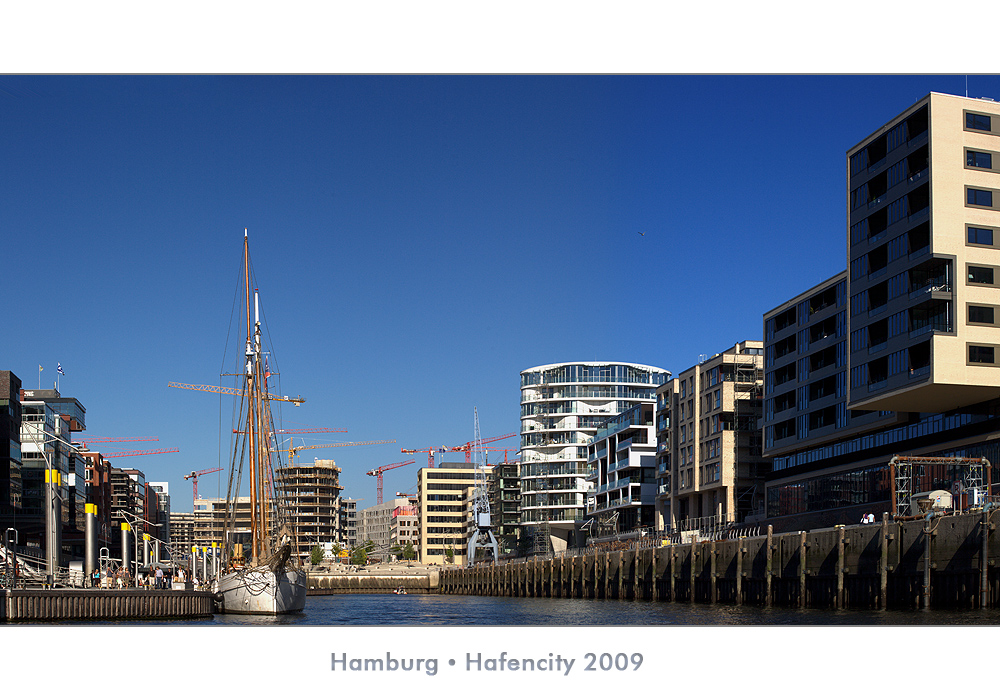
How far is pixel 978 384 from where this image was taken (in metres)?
68.2

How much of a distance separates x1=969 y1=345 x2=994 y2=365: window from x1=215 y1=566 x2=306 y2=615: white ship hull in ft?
151

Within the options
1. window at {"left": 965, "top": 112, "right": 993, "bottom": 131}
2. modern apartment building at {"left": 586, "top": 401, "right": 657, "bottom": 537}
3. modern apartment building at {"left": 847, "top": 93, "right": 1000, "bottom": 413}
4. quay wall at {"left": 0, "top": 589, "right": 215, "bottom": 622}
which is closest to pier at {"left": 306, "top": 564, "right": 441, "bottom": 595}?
modern apartment building at {"left": 586, "top": 401, "right": 657, "bottom": 537}

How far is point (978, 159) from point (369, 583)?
141364 mm

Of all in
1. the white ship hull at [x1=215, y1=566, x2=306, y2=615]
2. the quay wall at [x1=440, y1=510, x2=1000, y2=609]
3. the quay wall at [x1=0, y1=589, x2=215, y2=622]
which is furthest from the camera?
the white ship hull at [x1=215, y1=566, x2=306, y2=615]

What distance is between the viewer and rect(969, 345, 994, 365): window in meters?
68.4

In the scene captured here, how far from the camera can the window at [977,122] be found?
6919cm

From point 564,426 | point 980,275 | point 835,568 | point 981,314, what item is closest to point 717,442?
point 981,314

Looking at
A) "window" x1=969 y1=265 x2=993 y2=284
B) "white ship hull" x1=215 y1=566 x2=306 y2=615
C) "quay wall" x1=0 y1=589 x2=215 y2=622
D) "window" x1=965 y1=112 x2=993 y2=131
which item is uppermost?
"window" x1=965 y1=112 x2=993 y2=131

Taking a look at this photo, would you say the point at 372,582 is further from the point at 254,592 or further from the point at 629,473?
the point at 254,592

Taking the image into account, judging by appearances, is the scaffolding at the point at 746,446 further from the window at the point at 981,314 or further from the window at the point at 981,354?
the window at the point at 981,314

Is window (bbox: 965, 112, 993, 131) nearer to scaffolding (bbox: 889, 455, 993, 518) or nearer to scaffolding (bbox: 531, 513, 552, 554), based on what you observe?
scaffolding (bbox: 889, 455, 993, 518)

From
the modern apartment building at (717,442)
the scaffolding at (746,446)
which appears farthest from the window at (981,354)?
the scaffolding at (746,446)

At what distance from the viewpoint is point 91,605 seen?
4809 cm
